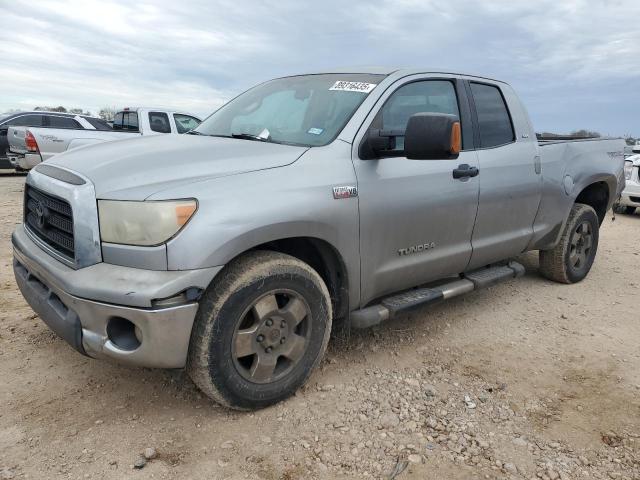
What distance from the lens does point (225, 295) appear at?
2.39 metres

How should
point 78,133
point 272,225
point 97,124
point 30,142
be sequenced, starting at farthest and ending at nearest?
point 97,124 < point 78,133 < point 30,142 < point 272,225

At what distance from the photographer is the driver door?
298 centimetres

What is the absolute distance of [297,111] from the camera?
3305 mm

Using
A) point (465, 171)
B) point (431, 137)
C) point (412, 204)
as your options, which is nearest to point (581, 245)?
point (465, 171)

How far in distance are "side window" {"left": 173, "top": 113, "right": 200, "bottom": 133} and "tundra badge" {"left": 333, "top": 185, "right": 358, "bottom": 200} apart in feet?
29.1

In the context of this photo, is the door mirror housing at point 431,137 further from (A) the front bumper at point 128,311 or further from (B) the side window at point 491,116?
(A) the front bumper at point 128,311

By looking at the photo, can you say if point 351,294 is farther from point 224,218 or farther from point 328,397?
point 224,218

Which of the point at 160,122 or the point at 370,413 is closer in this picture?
the point at 370,413

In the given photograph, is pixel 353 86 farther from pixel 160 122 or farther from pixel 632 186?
pixel 160 122

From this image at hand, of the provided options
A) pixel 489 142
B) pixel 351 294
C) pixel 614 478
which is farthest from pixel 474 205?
pixel 614 478

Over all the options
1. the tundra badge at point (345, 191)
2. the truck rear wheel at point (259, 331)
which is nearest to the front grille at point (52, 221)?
the truck rear wheel at point (259, 331)

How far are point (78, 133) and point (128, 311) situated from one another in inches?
377

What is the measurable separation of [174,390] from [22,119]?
40.2 ft

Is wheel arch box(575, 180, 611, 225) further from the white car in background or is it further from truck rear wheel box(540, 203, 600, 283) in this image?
the white car in background
